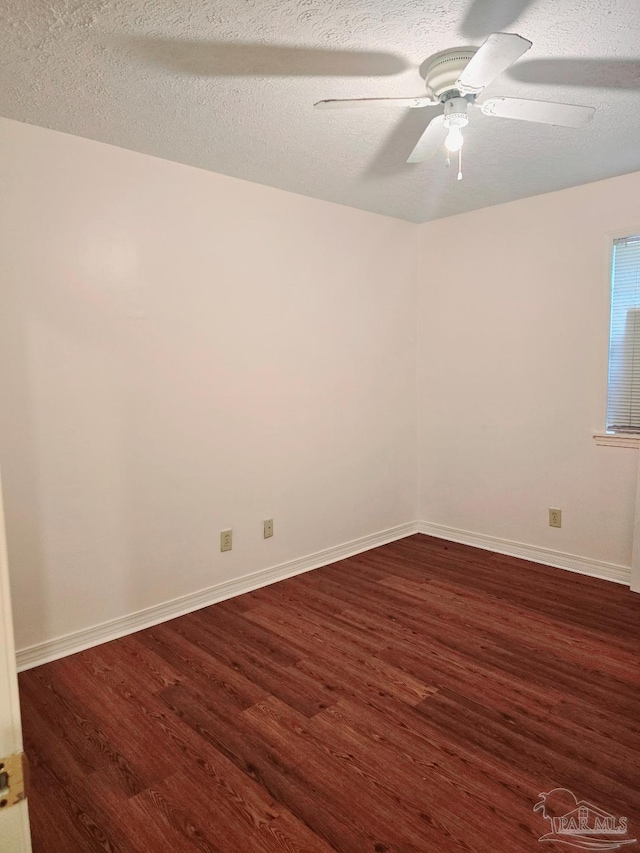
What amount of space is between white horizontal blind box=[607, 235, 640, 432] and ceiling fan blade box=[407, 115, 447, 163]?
5.45 feet

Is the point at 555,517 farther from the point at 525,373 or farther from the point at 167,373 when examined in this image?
the point at 167,373

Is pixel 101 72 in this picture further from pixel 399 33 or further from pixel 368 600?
pixel 368 600

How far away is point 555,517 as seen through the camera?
3.60 metres

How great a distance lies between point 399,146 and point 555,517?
8.19ft

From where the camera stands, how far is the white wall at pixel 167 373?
2.43 meters

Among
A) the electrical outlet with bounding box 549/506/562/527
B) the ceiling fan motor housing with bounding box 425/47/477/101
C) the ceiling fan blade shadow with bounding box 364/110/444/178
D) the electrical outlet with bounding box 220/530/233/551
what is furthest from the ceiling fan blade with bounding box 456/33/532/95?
the electrical outlet with bounding box 549/506/562/527

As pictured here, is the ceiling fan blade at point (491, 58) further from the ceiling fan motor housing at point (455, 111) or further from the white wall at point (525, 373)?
the white wall at point (525, 373)

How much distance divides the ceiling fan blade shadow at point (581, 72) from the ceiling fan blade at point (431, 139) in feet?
1.01

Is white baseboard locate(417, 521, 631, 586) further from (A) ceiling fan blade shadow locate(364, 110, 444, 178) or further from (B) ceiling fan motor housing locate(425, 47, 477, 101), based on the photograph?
(B) ceiling fan motor housing locate(425, 47, 477, 101)

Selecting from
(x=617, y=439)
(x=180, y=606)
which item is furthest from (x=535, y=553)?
(x=180, y=606)

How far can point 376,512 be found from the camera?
4109 mm

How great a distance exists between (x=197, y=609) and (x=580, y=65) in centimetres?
304

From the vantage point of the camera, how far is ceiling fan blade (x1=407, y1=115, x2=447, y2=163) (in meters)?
2.03

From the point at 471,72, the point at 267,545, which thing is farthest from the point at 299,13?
the point at 267,545
